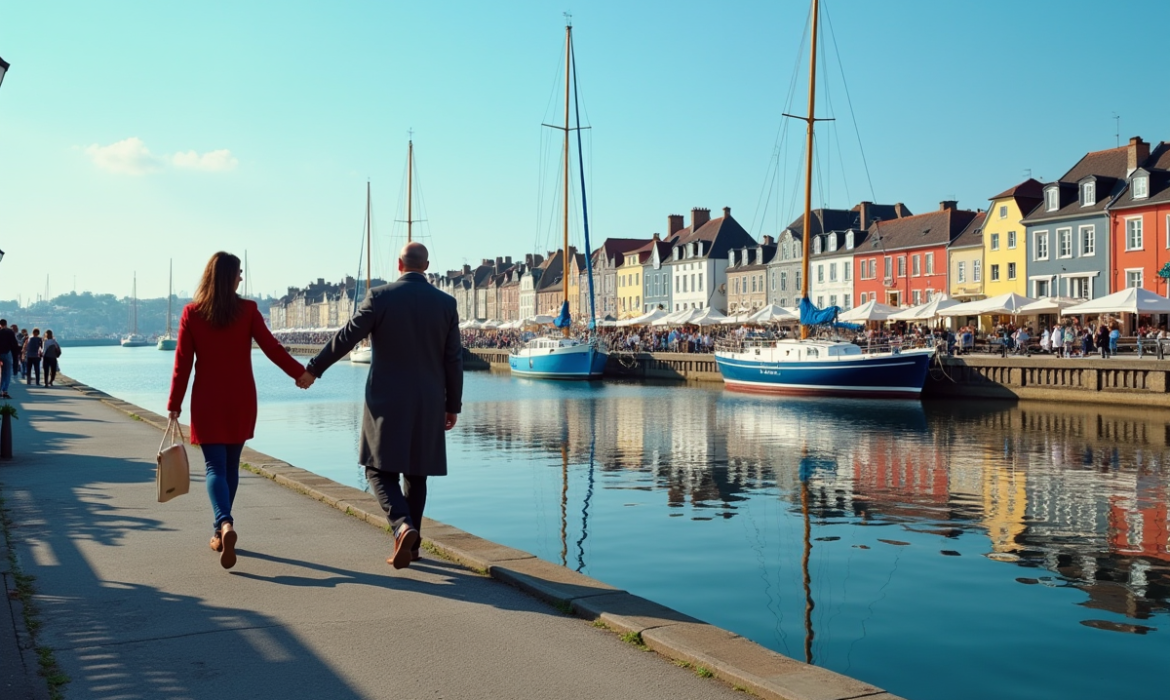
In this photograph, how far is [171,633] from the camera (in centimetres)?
563

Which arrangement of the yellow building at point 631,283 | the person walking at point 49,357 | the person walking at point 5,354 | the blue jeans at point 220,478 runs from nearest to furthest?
the blue jeans at point 220,478 < the person walking at point 5,354 < the person walking at point 49,357 < the yellow building at point 631,283

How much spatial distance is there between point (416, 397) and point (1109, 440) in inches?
890

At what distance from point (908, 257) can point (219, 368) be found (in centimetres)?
7120

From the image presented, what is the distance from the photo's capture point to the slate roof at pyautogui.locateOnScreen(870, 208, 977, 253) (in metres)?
71.3

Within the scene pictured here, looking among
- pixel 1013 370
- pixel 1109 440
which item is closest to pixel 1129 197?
pixel 1013 370

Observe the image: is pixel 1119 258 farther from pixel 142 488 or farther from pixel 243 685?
pixel 243 685

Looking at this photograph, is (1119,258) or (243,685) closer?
(243,685)

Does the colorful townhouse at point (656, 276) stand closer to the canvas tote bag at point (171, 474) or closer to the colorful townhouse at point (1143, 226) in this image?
the colorful townhouse at point (1143, 226)

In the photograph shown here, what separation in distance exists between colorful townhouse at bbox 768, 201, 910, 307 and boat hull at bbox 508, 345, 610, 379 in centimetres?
2767

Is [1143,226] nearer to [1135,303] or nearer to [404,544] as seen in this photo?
[1135,303]

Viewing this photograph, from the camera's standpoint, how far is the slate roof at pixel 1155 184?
53125 mm

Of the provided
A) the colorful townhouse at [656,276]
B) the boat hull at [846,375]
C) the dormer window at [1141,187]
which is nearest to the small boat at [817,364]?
the boat hull at [846,375]

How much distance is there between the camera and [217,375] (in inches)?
285

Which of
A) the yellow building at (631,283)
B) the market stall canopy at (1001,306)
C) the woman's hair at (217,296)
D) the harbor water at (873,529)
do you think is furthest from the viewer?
the yellow building at (631,283)
